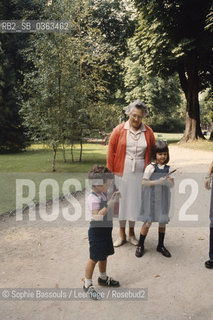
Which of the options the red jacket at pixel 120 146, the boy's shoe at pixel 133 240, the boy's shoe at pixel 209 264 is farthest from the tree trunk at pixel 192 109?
the boy's shoe at pixel 209 264

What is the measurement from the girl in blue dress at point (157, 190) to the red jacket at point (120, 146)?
23 centimetres

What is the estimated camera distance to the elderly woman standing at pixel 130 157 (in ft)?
14.4

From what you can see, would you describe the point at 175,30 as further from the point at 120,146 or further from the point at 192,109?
the point at 120,146

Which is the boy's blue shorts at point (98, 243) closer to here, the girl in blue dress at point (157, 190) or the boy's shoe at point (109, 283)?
the boy's shoe at point (109, 283)

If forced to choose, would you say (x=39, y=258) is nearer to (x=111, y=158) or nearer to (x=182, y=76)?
(x=111, y=158)

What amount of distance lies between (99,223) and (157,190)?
1.17 meters

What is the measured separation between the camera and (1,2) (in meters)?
25.6

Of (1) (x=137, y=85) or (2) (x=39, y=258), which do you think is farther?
(1) (x=137, y=85)

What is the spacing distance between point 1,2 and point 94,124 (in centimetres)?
1786

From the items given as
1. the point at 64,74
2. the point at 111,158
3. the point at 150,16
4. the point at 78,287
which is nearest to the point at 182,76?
the point at 150,16

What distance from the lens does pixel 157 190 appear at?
13.9 feet

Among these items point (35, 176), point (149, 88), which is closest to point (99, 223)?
point (35, 176)

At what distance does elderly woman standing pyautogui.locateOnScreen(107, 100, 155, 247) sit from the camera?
4391mm

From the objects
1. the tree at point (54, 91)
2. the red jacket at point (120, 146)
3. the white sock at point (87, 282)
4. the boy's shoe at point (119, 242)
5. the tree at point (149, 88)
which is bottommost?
the boy's shoe at point (119, 242)
